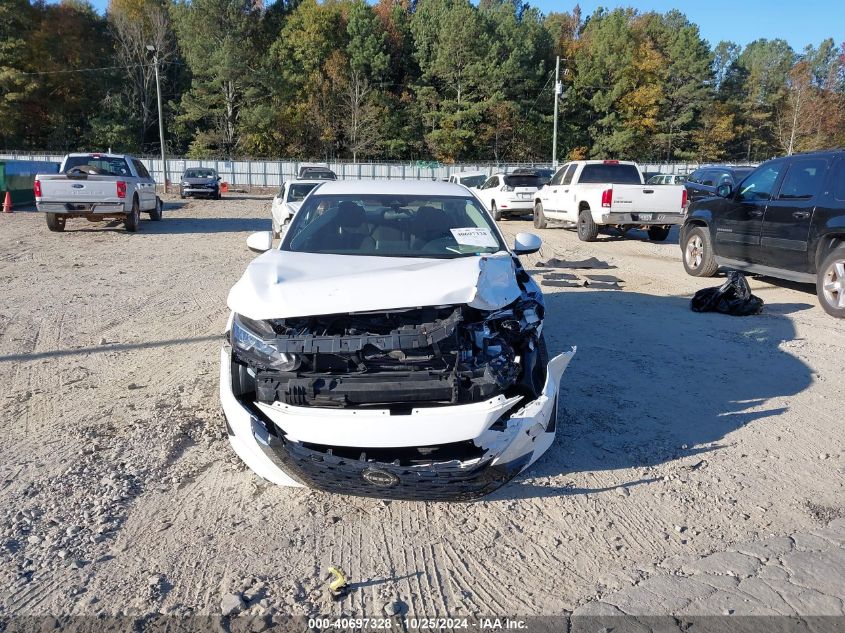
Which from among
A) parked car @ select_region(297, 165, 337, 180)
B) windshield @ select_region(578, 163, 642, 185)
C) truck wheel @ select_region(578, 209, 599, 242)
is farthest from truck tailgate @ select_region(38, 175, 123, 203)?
parked car @ select_region(297, 165, 337, 180)

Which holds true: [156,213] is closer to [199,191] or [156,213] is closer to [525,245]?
[199,191]

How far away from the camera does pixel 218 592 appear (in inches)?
113

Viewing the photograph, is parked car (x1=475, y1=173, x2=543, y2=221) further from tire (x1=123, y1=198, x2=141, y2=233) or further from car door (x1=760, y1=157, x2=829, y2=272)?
car door (x1=760, y1=157, x2=829, y2=272)

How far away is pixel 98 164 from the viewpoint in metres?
16.8

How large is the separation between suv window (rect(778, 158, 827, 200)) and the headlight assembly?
7.89 meters

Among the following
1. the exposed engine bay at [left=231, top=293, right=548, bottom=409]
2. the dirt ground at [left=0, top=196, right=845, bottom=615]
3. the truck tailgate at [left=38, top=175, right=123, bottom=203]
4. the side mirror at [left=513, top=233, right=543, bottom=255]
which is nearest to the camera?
the dirt ground at [left=0, top=196, right=845, bottom=615]

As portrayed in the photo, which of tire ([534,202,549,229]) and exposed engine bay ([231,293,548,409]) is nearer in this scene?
exposed engine bay ([231,293,548,409])

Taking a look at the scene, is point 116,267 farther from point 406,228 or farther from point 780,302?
point 780,302

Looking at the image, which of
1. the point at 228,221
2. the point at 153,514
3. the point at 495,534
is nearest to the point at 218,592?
the point at 153,514

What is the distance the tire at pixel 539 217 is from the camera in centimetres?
1888

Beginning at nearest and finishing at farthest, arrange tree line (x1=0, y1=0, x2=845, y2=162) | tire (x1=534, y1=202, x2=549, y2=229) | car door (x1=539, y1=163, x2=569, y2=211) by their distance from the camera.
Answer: car door (x1=539, y1=163, x2=569, y2=211) < tire (x1=534, y1=202, x2=549, y2=229) < tree line (x1=0, y1=0, x2=845, y2=162)

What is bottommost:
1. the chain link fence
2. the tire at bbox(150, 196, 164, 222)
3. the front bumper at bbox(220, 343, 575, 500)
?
the front bumper at bbox(220, 343, 575, 500)

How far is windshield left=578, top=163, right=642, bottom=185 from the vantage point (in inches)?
630

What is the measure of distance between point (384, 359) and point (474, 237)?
187 centimetres
